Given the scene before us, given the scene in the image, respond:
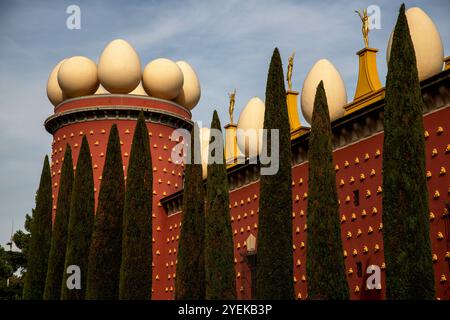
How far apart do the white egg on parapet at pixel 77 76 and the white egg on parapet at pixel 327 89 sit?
12184mm

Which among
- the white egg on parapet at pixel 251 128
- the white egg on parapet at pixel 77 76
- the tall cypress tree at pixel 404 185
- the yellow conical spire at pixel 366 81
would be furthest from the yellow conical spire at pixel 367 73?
the white egg on parapet at pixel 77 76

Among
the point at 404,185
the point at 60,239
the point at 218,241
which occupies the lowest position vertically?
the point at 218,241

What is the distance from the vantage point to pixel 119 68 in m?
34.0

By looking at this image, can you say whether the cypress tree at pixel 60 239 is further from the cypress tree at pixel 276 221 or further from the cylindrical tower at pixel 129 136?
the cypress tree at pixel 276 221

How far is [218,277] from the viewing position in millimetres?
21438

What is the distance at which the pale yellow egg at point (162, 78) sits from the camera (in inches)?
1383

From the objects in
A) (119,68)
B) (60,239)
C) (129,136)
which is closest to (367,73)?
(60,239)

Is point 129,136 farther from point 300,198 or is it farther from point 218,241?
point 218,241

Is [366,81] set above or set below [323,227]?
above

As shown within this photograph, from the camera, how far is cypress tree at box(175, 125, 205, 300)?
22875 millimetres

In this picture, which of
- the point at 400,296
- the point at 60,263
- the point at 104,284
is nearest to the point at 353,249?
the point at 400,296

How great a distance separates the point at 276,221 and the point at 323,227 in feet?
7.14

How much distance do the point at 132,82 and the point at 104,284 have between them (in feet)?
40.8
